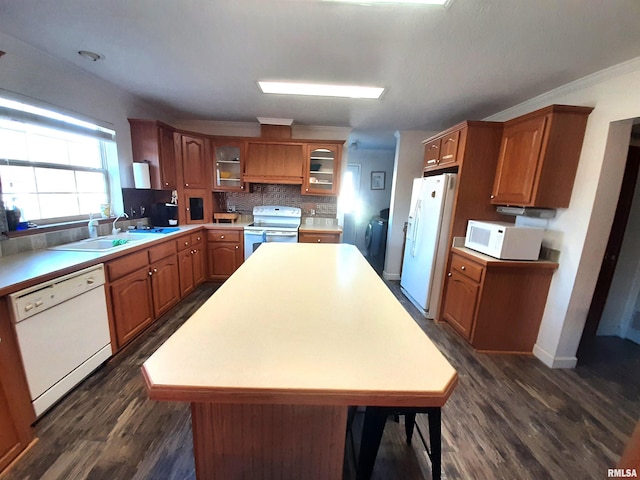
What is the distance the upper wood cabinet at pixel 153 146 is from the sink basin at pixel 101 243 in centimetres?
84

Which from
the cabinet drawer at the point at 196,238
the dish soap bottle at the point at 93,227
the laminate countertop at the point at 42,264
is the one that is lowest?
the cabinet drawer at the point at 196,238

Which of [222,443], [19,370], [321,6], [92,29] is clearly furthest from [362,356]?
[92,29]

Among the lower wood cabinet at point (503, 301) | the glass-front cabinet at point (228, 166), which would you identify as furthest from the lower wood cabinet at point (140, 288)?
the lower wood cabinet at point (503, 301)

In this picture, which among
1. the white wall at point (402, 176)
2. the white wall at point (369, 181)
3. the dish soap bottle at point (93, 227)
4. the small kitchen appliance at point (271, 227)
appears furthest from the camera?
the white wall at point (369, 181)

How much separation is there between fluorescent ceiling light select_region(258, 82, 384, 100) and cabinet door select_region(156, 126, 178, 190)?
144cm

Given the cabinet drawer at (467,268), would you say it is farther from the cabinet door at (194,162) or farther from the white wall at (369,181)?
the cabinet door at (194,162)

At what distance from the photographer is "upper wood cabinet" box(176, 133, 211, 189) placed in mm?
3231

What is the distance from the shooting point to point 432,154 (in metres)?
2.97

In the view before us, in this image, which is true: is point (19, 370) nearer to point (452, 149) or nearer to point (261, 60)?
point (261, 60)

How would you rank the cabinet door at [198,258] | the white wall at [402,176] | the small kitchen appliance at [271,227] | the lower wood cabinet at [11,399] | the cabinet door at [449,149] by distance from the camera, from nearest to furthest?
the lower wood cabinet at [11,399] → the cabinet door at [449,149] → the cabinet door at [198,258] → the small kitchen appliance at [271,227] → the white wall at [402,176]

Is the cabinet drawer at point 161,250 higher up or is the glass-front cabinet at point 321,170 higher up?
the glass-front cabinet at point 321,170

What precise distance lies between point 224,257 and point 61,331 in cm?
203

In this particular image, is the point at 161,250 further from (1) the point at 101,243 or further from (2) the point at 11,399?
(2) the point at 11,399

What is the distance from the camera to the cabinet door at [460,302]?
227 centimetres
